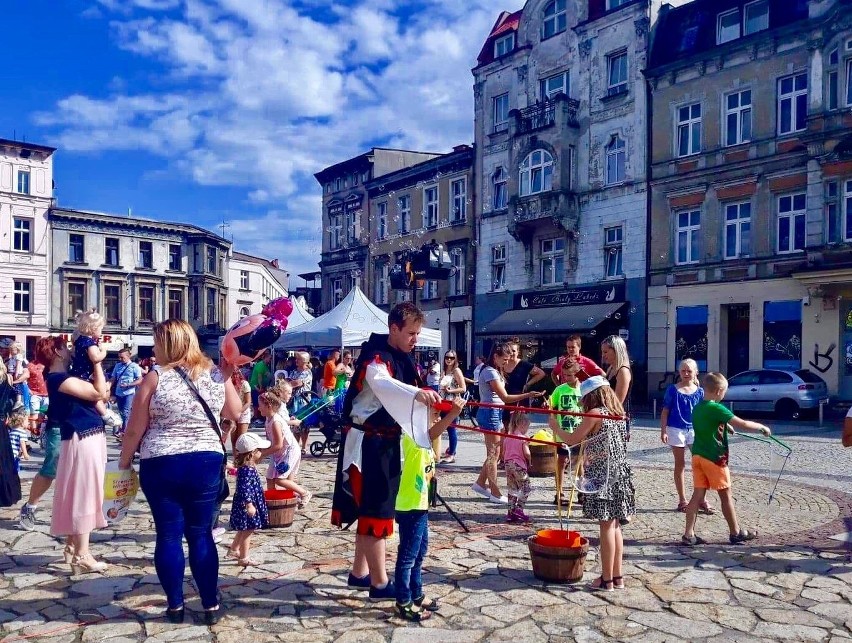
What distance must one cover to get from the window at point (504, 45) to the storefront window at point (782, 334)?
14444mm

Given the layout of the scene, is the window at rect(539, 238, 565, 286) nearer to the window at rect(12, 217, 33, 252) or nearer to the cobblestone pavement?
the cobblestone pavement

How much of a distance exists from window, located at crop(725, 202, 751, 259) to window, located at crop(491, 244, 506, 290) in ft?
29.3

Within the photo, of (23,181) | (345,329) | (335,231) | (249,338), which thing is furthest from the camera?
(23,181)

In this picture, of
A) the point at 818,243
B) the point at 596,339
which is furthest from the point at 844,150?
the point at 596,339

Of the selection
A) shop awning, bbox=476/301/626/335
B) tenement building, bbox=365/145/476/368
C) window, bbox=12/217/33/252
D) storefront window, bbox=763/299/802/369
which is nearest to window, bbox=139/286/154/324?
window, bbox=12/217/33/252

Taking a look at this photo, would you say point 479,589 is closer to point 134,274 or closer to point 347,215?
point 347,215

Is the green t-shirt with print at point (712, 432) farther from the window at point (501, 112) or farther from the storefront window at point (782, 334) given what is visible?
the window at point (501, 112)

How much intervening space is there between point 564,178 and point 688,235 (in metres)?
4.99

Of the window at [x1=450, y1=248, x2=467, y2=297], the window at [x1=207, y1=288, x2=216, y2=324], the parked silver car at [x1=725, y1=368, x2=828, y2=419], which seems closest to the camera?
the parked silver car at [x1=725, y1=368, x2=828, y2=419]

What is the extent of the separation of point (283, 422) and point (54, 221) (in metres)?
43.7

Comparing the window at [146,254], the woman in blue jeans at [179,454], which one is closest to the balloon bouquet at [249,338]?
the woman in blue jeans at [179,454]

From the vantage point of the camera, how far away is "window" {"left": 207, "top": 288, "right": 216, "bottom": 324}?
52906mm

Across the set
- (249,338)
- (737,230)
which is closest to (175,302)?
(737,230)

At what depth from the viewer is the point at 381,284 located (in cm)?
3631
